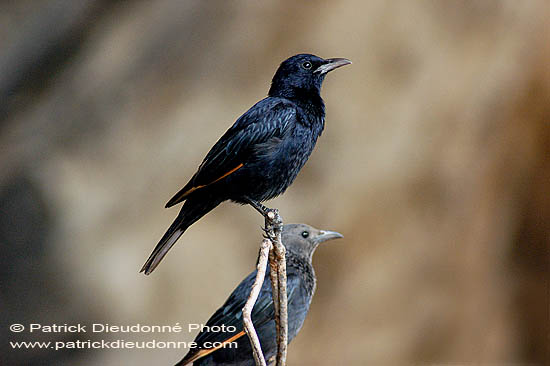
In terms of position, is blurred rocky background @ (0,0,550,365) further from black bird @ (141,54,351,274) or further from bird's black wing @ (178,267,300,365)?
black bird @ (141,54,351,274)

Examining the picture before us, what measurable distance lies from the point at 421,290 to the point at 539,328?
3.51 ft

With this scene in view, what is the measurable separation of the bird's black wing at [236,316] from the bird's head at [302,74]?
0.72 metres

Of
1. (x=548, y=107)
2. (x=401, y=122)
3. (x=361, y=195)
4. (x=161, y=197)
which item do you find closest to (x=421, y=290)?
(x=361, y=195)

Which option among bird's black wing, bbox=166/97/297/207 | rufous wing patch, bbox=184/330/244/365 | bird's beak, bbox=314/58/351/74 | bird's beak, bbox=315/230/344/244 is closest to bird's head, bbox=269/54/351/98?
bird's beak, bbox=314/58/351/74

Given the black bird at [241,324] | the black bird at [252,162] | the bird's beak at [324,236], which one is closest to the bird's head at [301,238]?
the bird's beak at [324,236]

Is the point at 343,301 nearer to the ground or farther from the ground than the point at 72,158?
nearer to the ground

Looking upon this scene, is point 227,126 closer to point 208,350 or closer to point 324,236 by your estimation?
point 324,236

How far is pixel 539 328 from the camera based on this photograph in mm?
4910

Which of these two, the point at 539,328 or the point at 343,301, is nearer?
the point at 343,301

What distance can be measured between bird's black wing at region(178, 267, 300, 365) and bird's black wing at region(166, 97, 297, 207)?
0.48 meters

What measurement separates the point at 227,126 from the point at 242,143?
2185mm

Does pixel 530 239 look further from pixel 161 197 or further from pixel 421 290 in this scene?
pixel 161 197

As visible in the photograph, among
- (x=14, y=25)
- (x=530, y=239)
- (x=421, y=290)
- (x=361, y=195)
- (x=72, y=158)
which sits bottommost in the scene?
(x=421, y=290)

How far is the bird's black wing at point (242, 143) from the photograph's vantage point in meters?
2.13
